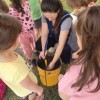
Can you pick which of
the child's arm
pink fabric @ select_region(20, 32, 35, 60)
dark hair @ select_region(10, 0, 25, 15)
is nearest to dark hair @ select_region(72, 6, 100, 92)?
the child's arm

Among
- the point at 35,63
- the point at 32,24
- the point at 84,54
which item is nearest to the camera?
the point at 84,54

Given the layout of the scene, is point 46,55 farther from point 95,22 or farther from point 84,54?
point 95,22

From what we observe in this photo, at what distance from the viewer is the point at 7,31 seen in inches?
48.1

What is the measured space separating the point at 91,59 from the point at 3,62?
0.55m

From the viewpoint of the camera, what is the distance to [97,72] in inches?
47.0

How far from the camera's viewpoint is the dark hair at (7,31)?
1215 mm

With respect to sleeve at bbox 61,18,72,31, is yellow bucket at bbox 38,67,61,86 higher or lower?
lower

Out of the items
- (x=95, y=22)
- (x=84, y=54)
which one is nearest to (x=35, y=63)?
(x=84, y=54)

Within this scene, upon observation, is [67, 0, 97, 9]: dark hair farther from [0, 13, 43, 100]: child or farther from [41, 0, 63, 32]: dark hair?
[0, 13, 43, 100]: child

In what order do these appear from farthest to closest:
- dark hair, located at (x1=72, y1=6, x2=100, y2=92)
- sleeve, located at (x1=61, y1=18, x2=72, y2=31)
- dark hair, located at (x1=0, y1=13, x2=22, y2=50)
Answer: sleeve, located at (x1=61, y1=18, x2=72, y2=31)
dark hair, located at (x1=0, y1=13, x2=22, y2=50)
dark hair, located at (x1=72, y1=6, x2=100, y2=92)

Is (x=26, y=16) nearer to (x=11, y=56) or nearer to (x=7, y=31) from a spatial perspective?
(x=11, y=56)

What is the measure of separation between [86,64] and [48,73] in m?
0.72

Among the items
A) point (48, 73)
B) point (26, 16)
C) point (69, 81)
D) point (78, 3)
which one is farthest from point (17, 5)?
point (69, 81)

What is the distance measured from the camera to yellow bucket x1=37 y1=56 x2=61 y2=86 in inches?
73.5
